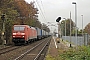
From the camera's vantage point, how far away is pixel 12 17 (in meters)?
43.1

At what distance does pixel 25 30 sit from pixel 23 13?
2443 cm

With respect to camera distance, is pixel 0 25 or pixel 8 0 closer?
pixel 0 25

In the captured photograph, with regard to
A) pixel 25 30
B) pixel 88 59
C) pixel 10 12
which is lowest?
pixel 88 59

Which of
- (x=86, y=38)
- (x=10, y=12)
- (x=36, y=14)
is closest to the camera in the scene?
(x=86, y=38)

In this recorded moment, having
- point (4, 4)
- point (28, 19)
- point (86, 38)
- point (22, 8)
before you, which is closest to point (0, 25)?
point (4, 4)

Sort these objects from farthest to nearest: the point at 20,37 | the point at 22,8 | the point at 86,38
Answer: the point at 22,8
the point at 20,37
the point at 86,38

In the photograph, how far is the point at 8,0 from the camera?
45344 millimetres

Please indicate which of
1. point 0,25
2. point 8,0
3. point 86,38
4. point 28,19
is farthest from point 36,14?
point 86,38

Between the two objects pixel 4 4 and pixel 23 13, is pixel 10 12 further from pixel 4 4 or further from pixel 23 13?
pixel 23 13

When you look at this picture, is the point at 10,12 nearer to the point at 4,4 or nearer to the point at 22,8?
the point at 4,4

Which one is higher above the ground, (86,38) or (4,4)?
(4,4)

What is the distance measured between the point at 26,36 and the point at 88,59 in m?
25.5

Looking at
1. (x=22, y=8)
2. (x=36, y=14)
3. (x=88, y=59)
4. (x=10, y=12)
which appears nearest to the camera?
(x=88, y=59)

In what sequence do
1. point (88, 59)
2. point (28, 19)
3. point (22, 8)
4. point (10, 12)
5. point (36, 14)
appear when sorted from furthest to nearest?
point (36, 14) → point (28, 19) → point (22, 8) → point (10, 12) → point (88, 59)
